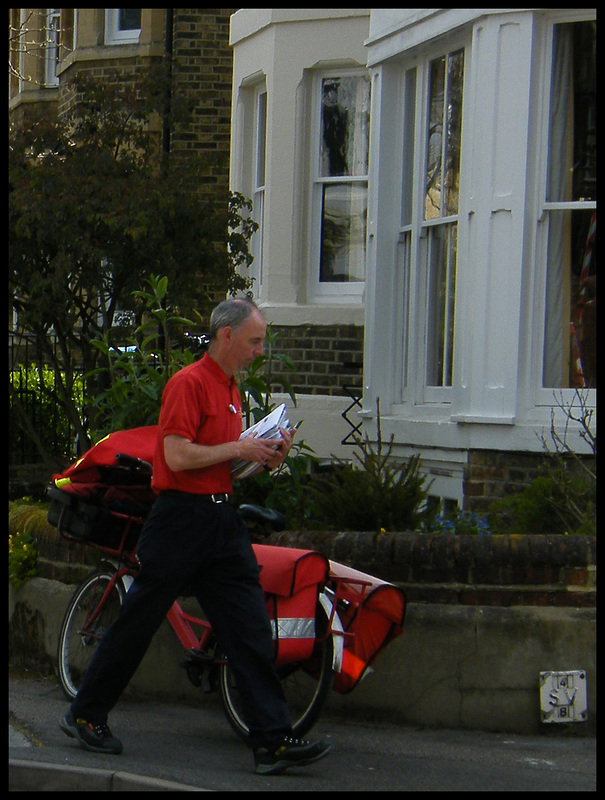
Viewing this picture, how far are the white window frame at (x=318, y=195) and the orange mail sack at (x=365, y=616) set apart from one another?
5565mm

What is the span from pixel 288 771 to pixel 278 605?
0.72m

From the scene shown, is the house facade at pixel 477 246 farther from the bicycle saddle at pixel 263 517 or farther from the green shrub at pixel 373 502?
the bicycle saddle at pixel 263 517

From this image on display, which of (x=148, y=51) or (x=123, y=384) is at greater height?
(x=148, y=51)

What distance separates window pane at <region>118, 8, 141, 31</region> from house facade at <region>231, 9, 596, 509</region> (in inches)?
284

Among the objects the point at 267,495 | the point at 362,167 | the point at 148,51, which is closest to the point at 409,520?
the point at 267,495

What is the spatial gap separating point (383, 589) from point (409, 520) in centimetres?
127

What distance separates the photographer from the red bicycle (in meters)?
5.77

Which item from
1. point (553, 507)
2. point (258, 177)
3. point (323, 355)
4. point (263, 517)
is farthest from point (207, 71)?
point (263, 517)

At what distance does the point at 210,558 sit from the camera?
554cm

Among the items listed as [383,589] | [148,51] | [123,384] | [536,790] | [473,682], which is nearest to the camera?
[536,790]

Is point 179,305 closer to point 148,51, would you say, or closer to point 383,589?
point 383,589

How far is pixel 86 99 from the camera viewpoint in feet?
37.6

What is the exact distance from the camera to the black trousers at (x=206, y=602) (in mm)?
5477

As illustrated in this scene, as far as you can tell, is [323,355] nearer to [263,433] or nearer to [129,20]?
[263,433]
